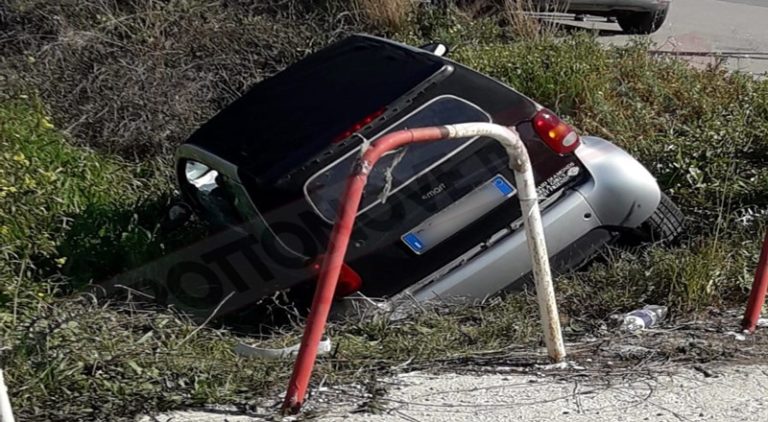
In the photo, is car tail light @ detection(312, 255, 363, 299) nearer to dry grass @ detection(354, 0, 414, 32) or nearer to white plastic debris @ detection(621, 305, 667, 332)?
white plastic debris @ detection(621, 305, 667, 332)

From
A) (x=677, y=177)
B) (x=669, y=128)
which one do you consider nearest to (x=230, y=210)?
(x=677, y=177)

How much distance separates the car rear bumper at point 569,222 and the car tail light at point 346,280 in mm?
234

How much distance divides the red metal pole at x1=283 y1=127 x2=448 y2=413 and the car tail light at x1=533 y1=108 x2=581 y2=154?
66.4 inches

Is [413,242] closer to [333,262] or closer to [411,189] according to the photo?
[411,189]

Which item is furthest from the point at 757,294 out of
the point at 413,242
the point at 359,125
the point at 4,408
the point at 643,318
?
the point at 4,408

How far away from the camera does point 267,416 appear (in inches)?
136

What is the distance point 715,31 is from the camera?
1234 centimetres

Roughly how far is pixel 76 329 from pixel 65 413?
0.51 metres

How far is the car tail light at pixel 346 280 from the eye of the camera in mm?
4895

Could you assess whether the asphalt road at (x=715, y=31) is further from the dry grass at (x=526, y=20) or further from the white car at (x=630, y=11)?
the dry grass at (x=526, y=20)

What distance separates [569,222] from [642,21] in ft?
22.0

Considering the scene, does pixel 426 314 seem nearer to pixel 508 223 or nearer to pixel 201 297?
pixel 508 223

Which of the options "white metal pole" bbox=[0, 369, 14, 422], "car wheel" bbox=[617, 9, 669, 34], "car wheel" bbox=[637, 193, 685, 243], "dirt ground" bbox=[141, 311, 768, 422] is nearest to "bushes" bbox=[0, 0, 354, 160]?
"car wheel" bbox=[617, 9, 669, 34]

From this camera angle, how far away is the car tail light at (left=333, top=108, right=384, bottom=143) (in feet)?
16.7
